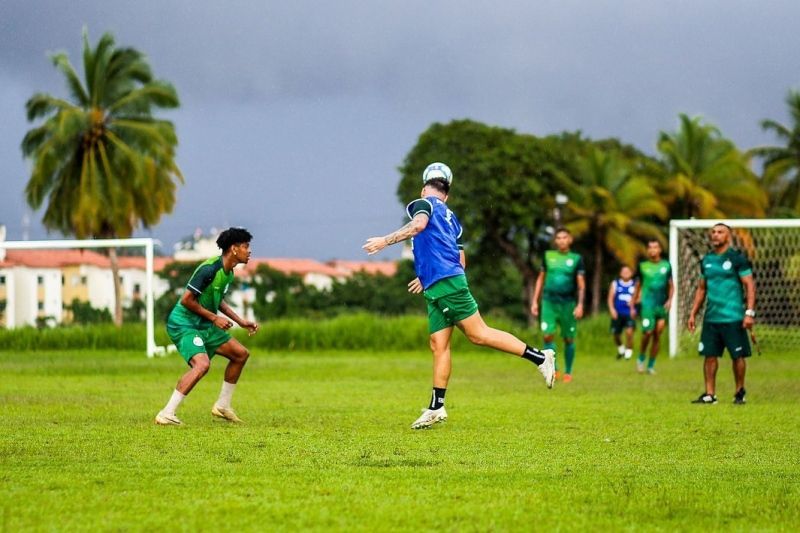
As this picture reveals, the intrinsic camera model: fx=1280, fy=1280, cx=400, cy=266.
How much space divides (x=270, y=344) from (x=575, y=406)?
712 inches

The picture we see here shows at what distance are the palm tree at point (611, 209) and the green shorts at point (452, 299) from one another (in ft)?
192

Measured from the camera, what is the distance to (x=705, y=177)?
69750mm

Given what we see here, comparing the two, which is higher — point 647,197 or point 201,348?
point 647,197

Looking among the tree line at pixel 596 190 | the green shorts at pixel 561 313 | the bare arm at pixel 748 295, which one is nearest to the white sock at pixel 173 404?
the bare arm at pixel 748 295

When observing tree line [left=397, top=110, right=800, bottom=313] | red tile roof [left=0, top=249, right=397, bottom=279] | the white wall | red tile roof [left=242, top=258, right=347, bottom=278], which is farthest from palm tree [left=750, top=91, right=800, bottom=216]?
red tile roof [left=242, top=258, right=347, bottom=278]

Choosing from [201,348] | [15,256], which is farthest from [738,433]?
[15,256]

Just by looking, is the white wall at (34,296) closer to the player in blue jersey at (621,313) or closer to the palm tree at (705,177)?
the player in blue jersey at (621,313)

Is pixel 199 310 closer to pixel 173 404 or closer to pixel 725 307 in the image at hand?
pixel 173 404

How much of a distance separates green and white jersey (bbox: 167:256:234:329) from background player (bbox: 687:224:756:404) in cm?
568

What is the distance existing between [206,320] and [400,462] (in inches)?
146

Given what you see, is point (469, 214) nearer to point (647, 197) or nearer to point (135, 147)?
point (647, 197)

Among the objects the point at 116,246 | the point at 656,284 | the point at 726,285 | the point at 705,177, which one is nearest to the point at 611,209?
the point at 705,177

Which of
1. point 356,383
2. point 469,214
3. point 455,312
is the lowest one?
point 356,383

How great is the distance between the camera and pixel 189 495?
259 inches
